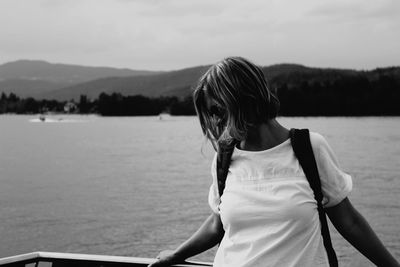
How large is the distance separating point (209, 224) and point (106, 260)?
2.40 ft

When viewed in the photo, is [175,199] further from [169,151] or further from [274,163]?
[169,151]

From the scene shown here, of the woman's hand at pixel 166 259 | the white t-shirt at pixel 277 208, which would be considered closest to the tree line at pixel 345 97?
the woman's hand at pixel 166 259

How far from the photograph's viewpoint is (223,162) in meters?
2.05

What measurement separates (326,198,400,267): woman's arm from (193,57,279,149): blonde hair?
0.41 m

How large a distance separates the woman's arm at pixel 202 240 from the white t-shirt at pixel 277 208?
0.75ft

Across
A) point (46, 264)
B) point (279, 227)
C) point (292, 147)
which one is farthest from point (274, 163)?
point (46, 264)

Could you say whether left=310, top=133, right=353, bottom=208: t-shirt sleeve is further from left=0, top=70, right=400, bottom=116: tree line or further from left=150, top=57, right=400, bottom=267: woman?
left=0, top=70, right=400, bottom=116: tree line

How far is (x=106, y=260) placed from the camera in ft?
8.93

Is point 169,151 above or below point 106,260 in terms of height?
below

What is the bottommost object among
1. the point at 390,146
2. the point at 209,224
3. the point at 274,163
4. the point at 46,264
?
the point at 390,146

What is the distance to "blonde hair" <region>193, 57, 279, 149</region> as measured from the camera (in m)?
1.88

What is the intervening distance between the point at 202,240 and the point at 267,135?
0.57 m

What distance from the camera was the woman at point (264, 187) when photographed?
1.85m

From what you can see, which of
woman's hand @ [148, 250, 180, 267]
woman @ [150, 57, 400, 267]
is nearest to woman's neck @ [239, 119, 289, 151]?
woman @ [150, 57, 400, 267]
